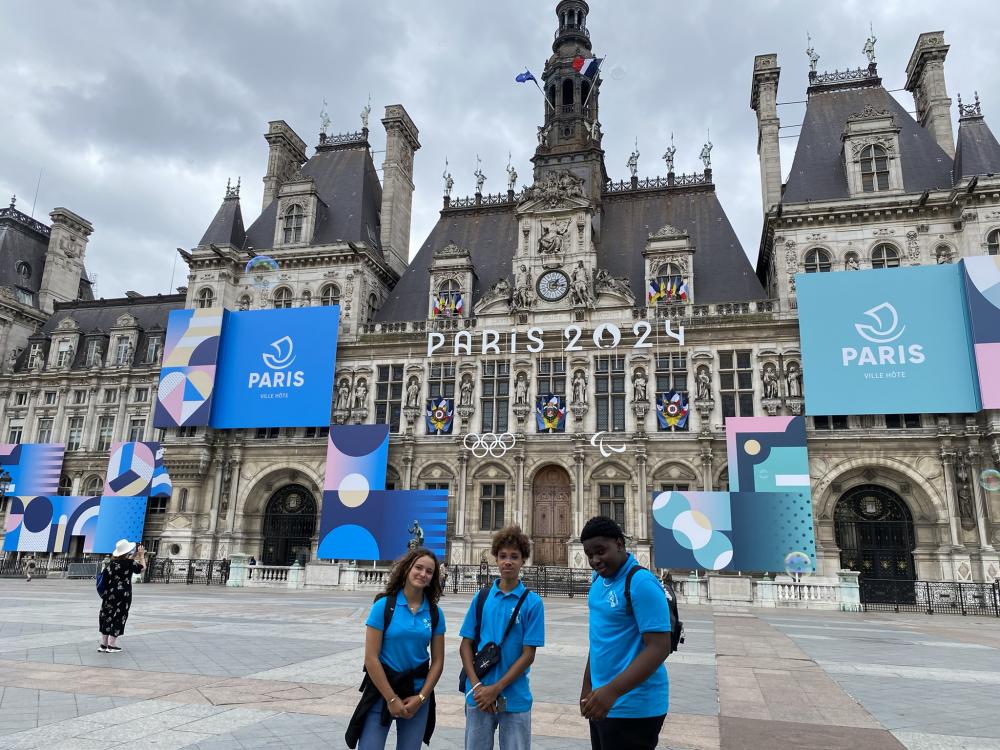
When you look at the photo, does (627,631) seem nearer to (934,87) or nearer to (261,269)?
(261,269)

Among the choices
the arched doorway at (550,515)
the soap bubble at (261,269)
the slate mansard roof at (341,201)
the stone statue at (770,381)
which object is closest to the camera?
the stone statue at (770,381)

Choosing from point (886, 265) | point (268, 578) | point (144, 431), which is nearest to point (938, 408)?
point (886, 265)

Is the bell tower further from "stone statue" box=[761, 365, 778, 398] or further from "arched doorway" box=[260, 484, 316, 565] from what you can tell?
"arched doorway" box=[260, 484, 316, 565]

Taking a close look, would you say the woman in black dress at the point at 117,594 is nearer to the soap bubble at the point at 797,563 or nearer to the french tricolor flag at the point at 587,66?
the soap bubble at the point at 797,563

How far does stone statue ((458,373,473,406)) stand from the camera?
35.7 metres

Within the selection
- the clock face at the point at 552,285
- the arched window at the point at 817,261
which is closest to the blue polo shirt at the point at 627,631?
the clock face at the point at 552,285

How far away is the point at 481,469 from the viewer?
34.9 metres

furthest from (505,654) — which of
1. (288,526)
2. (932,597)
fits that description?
(288,526)

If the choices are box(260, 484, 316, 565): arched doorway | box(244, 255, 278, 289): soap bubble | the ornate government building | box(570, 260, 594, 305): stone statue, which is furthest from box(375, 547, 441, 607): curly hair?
box(244, 255, 278, 289): soap bubble

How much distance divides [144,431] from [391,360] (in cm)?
1831

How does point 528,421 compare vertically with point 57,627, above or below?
above

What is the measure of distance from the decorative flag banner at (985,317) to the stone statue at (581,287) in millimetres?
16120

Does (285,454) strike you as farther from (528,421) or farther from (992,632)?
(992,632)

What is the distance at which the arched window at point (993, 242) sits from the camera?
3147 centimetres
